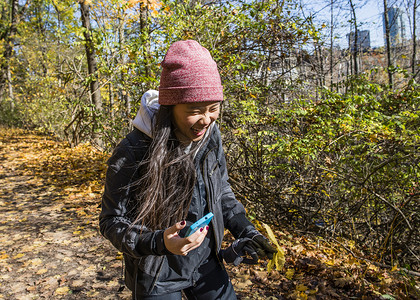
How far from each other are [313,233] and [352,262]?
42.0 inches

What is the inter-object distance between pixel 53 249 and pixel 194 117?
3.59 metres

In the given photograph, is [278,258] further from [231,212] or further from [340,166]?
[340,166]

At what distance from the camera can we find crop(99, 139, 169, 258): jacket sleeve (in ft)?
4.44

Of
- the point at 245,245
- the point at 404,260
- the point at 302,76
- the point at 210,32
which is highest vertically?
the point at 210,32

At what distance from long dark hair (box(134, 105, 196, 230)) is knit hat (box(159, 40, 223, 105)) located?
0.10 metres

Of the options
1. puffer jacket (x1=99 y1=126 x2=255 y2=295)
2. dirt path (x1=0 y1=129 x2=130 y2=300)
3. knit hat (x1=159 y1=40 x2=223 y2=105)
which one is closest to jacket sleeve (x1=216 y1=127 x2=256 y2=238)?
puffer jacket (x1=99 y1=126 x2=255 y2=295)

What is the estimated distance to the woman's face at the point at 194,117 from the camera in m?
1.48

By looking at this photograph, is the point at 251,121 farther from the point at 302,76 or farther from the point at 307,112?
the point at 302,76

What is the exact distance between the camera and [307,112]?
5277 millimetres

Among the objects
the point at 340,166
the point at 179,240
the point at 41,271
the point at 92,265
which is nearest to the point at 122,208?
the point at 179,240

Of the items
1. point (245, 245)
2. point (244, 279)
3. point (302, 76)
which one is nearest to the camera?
point (245, 245)

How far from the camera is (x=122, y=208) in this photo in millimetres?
1443

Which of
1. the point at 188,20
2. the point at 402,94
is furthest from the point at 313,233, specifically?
the point at 188,20

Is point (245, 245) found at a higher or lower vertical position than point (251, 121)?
lower
